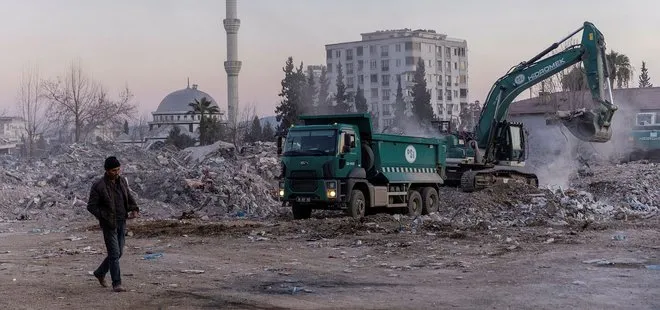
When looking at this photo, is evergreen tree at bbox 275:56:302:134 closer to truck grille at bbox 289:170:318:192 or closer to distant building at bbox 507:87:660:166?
distant building at bbox 507:87:660:166

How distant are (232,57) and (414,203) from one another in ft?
240

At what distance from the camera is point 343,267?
1334cm

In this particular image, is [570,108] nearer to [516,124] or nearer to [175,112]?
[516,124]

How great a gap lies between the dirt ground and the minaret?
7228 cm

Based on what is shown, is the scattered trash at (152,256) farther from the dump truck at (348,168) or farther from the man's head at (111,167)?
A: the dump truck at (348,168)

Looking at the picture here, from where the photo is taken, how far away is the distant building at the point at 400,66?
116m

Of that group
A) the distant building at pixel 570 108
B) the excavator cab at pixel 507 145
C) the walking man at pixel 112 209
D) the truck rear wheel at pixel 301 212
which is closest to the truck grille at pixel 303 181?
the truck rear wheel at pixel 301 212

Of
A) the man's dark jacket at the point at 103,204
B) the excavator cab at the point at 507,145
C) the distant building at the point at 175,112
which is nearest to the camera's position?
the man's dark jacket at the point at 103,204

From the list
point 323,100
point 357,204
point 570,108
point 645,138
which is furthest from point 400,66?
point 357,204

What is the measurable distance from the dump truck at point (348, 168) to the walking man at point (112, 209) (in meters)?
10.00

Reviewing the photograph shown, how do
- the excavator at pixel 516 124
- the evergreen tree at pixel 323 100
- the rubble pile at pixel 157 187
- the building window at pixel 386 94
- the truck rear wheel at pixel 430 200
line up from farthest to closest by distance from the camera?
1. the building window at pixel 386 94
2. the evergreen tree at pixel 323 100
3. the excavator at pixel 516 124
4. the rubble pile at pixel 157 187
5. the truck rear wheel at pixel 430 200

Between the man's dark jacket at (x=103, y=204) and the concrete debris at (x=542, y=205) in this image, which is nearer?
the man's dark jacket at (x=103, y=204)

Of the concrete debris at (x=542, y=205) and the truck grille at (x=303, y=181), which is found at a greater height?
the truck grille at (x=303, y=181)

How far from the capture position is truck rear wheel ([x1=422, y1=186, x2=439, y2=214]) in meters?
24.0
